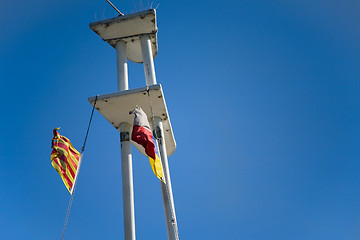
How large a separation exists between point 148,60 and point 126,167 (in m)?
4.21

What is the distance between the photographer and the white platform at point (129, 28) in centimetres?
1228

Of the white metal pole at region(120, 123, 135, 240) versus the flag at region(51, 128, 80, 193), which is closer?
the white metal pole at region(120, 123, 135, 240)

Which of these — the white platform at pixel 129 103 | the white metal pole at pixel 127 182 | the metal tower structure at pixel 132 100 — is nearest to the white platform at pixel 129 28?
the metal tower structure at pixel 132 100

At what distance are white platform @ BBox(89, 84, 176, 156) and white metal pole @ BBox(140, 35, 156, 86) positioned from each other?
1222mm

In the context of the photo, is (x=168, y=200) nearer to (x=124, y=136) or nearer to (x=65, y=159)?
(x=124, y=136)

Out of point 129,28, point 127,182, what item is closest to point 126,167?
point 127,182

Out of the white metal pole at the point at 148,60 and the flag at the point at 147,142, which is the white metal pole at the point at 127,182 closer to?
the flag at the point at 147,142

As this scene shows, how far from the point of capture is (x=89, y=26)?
1238 centimetres

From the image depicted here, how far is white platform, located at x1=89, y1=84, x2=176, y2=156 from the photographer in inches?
402

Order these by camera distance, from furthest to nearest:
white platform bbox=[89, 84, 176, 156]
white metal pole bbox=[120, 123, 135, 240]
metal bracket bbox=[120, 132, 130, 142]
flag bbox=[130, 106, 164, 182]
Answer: metal bracket bbox=[120, 132, 130, 142]
white platform bbox=[89, 84, 176, 156]
white metal pole bbox=[120, 123, 135, 240]
flag bbox=[130, 106, 164, 182]

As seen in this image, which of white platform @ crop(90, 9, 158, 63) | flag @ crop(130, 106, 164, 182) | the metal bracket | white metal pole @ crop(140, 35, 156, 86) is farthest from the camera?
white platform @ crop(90, 9, 158, 63)

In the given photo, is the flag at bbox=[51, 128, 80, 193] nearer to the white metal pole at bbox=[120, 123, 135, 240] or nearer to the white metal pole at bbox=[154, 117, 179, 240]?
the white metal pole at bbox=[120, 123, 135, 240]

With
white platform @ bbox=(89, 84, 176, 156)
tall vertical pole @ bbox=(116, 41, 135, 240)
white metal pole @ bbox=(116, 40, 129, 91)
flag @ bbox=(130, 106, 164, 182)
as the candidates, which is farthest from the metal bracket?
flag @ bbox=(130, 106, 164, 182)

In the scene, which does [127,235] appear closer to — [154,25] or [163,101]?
[163,101]
